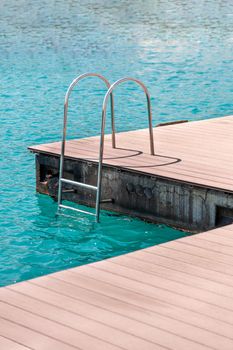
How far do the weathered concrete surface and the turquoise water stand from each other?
0.51 ft

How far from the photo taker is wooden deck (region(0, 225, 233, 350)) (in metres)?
4.54

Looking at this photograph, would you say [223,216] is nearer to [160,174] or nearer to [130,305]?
[160,174]

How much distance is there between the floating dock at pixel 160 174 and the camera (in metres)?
8.14

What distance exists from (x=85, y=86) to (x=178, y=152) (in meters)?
11.8

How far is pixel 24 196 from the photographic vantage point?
1037 centimetres

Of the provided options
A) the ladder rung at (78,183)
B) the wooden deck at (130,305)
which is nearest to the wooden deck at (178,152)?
the ladder rung at (78,183)

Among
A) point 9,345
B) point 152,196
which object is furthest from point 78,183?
point 9,345

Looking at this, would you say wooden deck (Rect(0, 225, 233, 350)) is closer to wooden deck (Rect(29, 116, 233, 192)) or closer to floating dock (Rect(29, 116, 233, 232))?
floating dock (Rect(29, 116, 233, 232))

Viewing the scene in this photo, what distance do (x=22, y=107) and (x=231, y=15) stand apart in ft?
84.2

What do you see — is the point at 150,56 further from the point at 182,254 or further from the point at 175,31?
the point at 182,254

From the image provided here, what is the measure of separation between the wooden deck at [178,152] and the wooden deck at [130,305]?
2199 millimetres

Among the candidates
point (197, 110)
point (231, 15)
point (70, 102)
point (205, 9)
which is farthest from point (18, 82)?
point (205, 9)

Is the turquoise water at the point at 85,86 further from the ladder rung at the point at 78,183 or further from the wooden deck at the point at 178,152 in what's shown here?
the wooden deck at the point at 178,152

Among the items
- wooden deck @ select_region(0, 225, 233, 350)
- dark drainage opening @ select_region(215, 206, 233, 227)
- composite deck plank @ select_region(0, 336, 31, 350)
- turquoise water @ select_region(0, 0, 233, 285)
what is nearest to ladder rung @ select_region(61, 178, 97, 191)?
turquoise water @ select_region(0, 0, 233, 285)
